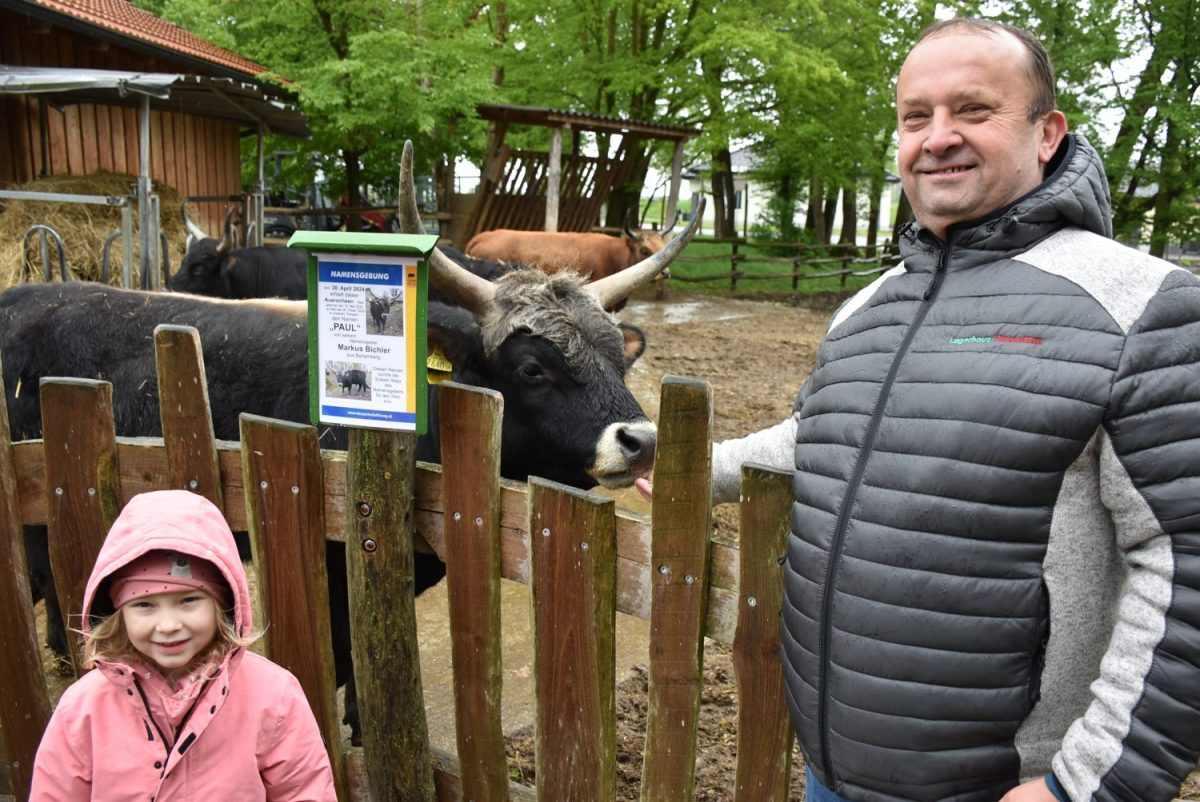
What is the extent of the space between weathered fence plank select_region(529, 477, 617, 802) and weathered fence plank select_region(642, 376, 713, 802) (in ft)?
0.40

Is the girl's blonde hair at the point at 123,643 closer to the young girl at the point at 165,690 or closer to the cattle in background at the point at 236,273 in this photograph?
the young girl at the point at 165,690

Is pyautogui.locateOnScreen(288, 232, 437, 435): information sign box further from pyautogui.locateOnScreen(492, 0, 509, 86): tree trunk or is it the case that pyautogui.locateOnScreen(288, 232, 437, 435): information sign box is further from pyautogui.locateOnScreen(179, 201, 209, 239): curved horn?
pyautogui.locateOnScreen(492, 0, 509, 86): tree trunk

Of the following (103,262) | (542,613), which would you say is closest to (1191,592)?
(542,613)

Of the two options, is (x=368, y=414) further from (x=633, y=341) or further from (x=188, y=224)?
(x=188, y=224)

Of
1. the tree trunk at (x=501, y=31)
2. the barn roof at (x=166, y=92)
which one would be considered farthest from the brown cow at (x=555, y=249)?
the tree trunk at (x=501, y=31)

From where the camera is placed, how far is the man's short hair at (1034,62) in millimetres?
1641

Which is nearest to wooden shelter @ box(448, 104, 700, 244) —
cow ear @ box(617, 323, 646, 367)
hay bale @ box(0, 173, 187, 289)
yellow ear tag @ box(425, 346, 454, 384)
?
hay bale @ box(0, 173, 187, 289)

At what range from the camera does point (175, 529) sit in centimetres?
197

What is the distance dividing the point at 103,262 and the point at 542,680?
27.8ft

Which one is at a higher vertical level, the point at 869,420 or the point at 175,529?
the point at 869,420

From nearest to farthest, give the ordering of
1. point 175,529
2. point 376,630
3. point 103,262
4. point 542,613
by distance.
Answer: point 175,529, point 542,613, point 376,630, point 103,262

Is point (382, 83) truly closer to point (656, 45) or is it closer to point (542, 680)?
point (656, 45)

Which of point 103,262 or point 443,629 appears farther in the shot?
point 103,262

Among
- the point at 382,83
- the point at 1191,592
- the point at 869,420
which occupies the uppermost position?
the point at 382,83
